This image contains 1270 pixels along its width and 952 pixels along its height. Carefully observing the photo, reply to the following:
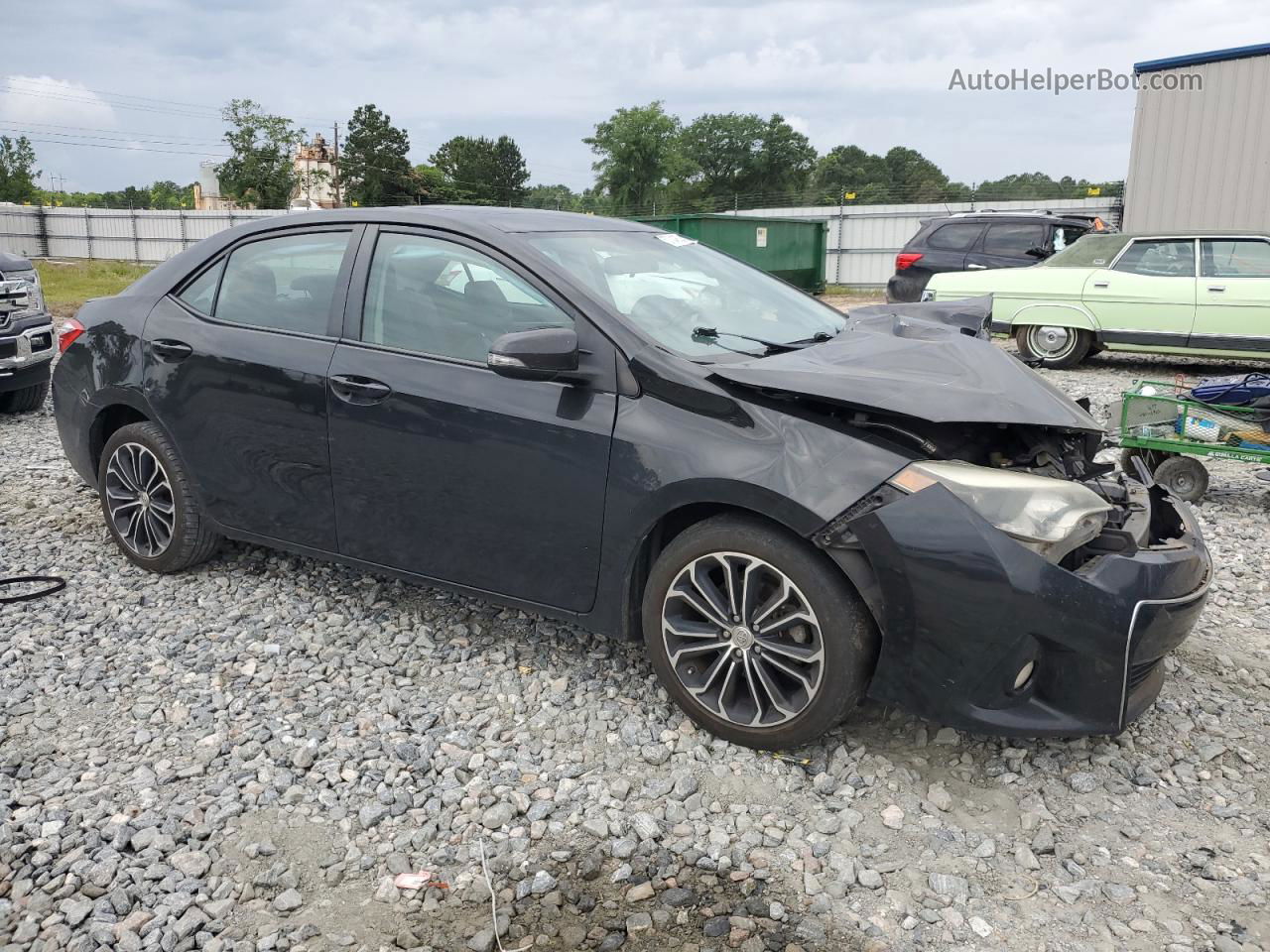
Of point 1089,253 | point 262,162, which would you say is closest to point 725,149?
point 262,162

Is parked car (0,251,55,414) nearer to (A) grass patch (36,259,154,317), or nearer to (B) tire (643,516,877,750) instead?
(B) tire (643,516,877,750)

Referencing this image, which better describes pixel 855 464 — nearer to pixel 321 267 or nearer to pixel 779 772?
pixel 779 772

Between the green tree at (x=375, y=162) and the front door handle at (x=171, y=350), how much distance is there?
6547 centimetres

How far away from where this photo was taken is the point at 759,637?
3.07 metres

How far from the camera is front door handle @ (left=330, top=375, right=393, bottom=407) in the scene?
3668 mm

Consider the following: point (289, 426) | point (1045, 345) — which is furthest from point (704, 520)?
point (1045, 345)

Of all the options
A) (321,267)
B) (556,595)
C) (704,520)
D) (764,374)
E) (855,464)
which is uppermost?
(321,267)

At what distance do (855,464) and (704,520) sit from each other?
511mm

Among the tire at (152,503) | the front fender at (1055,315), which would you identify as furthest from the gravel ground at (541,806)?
the front fender at (1055,315)

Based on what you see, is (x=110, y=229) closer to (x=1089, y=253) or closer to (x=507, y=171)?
(x=1089, y=253)

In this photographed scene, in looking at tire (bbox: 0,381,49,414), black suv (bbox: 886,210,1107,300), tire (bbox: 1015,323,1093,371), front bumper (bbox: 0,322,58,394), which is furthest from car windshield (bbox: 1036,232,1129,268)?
tire (bbox: 0,381,49,414)

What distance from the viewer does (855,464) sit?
2.89 meters

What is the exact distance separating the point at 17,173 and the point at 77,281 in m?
36.4

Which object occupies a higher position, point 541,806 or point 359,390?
point 359,390
